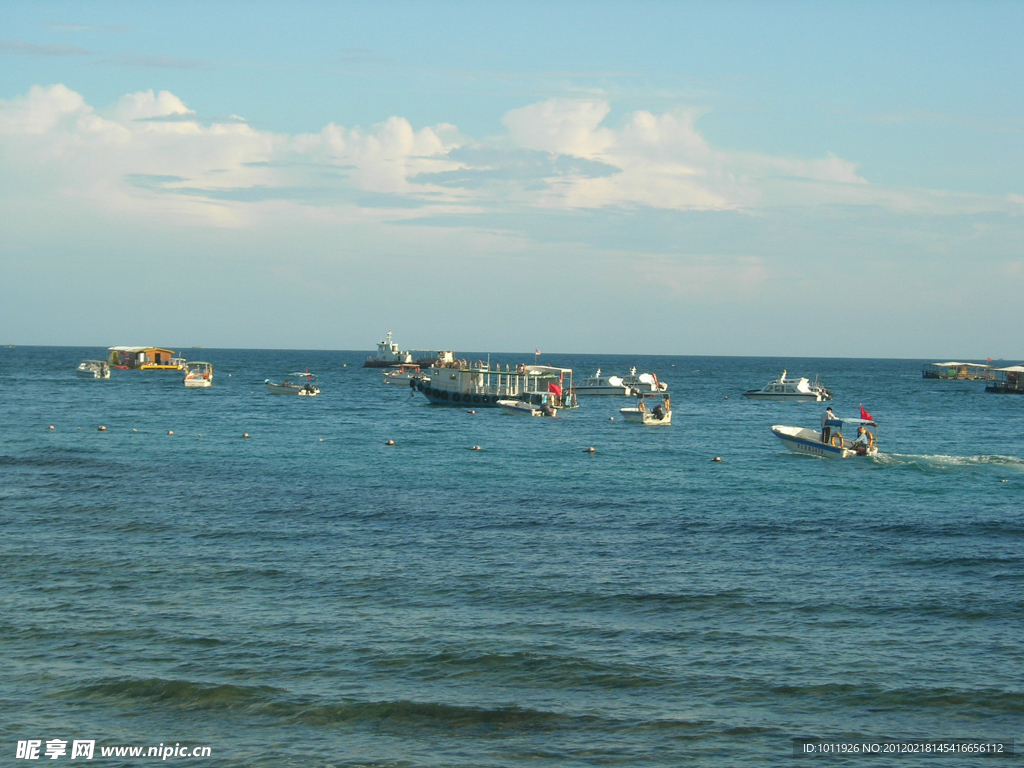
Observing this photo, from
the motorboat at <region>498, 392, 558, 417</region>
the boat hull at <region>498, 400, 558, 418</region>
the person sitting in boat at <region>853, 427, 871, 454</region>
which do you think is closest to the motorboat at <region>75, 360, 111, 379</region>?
the motorboat at <region>498, 392, 558, 417</region>

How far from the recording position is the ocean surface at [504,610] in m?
19.3

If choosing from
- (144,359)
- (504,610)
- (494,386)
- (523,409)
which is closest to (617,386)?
(494,386)

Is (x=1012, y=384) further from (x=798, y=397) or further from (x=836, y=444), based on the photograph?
(x=836, y=444)

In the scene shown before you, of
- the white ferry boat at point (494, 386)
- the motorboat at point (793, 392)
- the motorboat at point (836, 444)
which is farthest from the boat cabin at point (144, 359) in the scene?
the motorboat at point (836, 444)

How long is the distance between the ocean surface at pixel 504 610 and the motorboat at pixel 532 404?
3634cm

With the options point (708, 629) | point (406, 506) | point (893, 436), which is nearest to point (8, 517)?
point (406, 506)

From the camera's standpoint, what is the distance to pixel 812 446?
2461 inches

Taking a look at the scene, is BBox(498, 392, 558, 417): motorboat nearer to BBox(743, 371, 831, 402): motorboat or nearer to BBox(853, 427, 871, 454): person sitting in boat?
BBox(853, 427, 871, 454): person sitting in boat

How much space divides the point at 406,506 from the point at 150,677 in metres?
21.7

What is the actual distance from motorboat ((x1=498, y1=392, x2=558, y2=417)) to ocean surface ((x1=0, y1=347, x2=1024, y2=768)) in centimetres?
3634

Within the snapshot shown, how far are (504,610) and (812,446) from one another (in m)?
41.0

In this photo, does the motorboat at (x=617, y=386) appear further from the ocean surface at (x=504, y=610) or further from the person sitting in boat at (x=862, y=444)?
the ocean surface at (x=504, y=610)

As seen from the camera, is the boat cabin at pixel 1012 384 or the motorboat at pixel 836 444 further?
the boat cabin at pixel 1012 384

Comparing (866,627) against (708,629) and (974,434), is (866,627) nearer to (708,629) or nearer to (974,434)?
(708,629)
